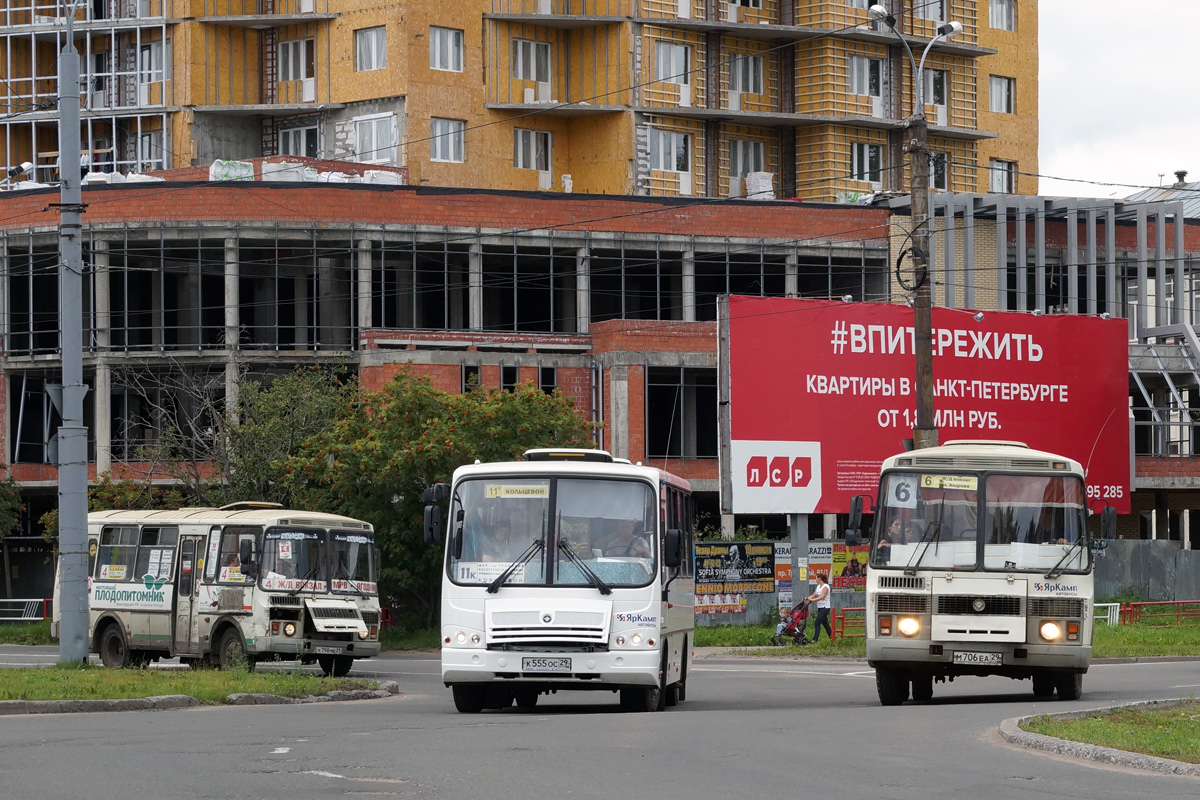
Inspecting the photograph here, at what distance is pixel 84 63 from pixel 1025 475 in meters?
60.3

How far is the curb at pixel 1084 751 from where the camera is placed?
41.8 feet

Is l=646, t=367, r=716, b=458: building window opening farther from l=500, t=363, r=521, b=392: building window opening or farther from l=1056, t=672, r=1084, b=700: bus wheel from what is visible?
l=1056, t=672, r=1084, b=700: bus wheel

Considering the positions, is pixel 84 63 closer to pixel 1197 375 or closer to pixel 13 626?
pixel 13 626

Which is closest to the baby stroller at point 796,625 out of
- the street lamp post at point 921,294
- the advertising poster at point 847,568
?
the advertising poster at point 847,568

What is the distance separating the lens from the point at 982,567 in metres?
19.8

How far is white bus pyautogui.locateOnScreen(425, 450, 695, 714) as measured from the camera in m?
18.7

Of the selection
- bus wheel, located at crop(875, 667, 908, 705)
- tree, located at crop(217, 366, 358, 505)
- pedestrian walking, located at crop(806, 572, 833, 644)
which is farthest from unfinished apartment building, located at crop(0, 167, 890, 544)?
bus wheel, located at crop(875, 667, 908, 705)

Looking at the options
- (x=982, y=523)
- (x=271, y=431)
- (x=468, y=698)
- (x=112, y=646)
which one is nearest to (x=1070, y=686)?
(x=982, y=523)

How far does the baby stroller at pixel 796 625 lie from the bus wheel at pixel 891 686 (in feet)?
49.8

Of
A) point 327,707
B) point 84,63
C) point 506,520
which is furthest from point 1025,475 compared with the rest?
point 84,63

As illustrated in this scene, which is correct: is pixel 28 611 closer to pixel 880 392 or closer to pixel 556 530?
pixel 880 392

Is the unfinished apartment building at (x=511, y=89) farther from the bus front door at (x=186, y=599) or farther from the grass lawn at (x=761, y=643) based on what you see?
the bus front door at (x=186, y=599)

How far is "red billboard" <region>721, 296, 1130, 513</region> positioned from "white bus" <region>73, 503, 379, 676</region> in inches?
489

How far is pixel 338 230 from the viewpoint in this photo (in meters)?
56.9
